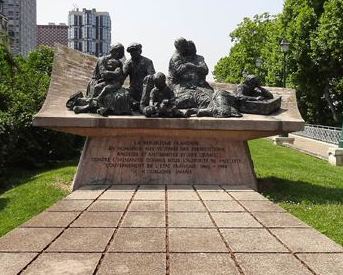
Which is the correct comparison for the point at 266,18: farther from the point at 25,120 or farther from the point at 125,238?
the point at 125,238

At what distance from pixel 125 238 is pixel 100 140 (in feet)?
14.4

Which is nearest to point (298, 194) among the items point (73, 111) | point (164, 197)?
point (164, 197)

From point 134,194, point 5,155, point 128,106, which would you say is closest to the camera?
point 134,194

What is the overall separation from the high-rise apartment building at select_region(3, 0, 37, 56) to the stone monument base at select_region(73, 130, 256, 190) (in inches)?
2945

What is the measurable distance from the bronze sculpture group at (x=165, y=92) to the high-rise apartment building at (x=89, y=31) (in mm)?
58937

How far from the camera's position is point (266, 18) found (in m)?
52.4

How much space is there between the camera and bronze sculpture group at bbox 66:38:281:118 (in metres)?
9.33

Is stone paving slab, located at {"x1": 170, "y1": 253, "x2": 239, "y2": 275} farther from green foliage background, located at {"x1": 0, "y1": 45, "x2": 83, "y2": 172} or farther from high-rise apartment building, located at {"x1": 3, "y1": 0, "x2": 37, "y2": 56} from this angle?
high-rise apartment building, located at {"x1": 3, "y1": 0, "x2": 37, "y2": 56}

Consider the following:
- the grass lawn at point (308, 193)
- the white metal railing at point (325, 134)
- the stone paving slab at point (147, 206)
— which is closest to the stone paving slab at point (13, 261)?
the stone paving slab at point (147, 206)

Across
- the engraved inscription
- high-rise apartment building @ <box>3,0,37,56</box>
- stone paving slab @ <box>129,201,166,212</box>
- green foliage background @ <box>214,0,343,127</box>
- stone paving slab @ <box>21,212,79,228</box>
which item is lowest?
stone paving slab @ <box>21,212,79,228</box>

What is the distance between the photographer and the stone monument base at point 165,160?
9258 mm

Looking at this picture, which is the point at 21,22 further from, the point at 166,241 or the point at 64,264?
the point at 64,264

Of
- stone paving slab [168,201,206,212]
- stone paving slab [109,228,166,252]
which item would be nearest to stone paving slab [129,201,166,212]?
stone paving slab [168,201,206,212]

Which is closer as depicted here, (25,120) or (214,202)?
(214,202)
